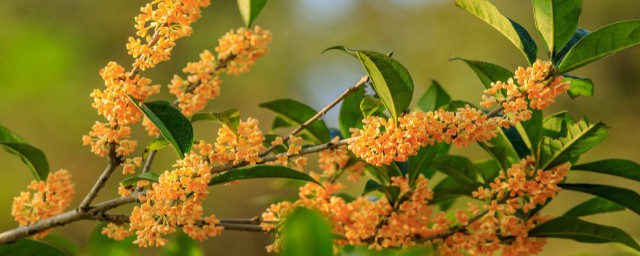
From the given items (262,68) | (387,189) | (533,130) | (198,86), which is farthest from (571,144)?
(262,68)

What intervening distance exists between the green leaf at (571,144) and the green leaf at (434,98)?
0.85ft

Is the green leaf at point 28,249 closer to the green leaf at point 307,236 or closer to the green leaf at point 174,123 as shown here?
the green leaf at point 174,123

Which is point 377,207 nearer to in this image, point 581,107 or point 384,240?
point 384,240

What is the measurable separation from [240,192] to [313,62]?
9.20 ft

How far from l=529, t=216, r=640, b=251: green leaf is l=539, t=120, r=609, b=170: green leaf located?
0.10 meters

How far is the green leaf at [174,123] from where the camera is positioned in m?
0.87

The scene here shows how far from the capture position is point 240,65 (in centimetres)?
113

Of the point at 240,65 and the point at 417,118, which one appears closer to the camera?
the point at 417,118

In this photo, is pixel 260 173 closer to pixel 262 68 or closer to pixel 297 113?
pixel 297 113

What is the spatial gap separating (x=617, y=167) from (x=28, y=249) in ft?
3.09

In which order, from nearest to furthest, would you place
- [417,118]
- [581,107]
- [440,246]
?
[417,118] < [440,246] < [581,107]

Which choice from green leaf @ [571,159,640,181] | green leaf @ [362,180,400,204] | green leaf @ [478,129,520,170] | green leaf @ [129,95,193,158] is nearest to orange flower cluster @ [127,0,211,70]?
green leaf @ [129,95,193,158]

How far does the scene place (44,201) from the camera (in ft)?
3.60

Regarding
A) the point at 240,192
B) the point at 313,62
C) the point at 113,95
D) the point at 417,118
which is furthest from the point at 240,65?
the point at 313,62
